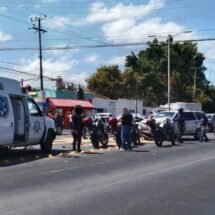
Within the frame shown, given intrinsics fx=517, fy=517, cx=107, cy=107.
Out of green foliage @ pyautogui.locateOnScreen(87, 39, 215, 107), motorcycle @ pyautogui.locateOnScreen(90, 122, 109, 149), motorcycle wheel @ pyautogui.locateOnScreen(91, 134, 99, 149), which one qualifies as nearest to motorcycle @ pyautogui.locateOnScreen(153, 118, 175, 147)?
motorcycle @ pyautogui.locateOnScreen(90, 122, 109, 149)

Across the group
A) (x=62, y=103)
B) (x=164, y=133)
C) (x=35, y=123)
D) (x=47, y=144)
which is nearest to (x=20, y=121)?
(x=35, y=123)

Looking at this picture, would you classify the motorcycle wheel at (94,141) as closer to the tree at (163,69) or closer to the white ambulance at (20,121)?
the white ambulance at (20,121)

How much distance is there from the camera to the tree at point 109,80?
268ft

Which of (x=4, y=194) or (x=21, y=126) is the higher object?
(x=21, y=126)

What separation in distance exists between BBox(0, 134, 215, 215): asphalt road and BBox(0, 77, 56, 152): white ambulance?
701 mm

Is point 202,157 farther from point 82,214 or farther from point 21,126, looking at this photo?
point 82,214

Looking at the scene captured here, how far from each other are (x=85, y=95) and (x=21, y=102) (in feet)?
159

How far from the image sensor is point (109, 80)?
82.1 meters

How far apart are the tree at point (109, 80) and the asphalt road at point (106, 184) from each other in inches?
2515

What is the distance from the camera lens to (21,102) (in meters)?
17.8

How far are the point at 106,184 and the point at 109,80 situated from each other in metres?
71.2

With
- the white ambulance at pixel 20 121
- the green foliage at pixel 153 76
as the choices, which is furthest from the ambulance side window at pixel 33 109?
the green foliage at pixel 153 76

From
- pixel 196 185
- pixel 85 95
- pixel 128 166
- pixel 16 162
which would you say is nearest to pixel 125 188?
pixel 196 185

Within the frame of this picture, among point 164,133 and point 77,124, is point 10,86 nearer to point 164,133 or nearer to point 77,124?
point 77,124
